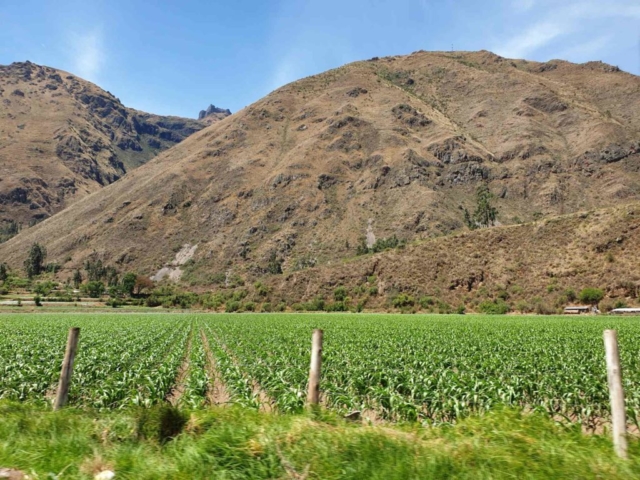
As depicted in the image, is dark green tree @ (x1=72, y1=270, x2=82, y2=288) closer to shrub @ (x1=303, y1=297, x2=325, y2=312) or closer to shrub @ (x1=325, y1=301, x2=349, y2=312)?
shrub @ (x1=303, y1=297, x2=325, y2=312)

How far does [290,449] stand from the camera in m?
5.39

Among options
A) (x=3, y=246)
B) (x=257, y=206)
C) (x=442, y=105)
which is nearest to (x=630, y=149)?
(x=442, y=105)

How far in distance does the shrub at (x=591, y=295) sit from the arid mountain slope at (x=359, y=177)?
52055 mm

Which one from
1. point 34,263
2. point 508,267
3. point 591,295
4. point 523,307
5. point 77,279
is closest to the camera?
point 591,295

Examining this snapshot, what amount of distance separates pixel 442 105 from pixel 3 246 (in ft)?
673

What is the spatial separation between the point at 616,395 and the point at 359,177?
14092 centimetres

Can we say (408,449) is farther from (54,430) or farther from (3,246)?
(3,246)

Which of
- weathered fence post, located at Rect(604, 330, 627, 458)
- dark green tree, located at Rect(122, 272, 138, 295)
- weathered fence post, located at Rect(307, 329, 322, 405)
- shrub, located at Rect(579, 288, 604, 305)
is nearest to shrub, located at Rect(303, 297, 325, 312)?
shrub, located at Rect(579, 288, 604, 305)

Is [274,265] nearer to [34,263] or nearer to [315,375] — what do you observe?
[34,263]

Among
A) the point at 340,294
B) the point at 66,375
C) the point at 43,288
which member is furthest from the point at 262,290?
the point at 66,375

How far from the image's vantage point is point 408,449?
215 inches

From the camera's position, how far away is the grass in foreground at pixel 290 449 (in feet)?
16.3

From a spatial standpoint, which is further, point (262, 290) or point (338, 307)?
point (262, 290)

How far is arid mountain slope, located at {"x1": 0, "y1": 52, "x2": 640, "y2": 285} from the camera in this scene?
121438 millimetres
